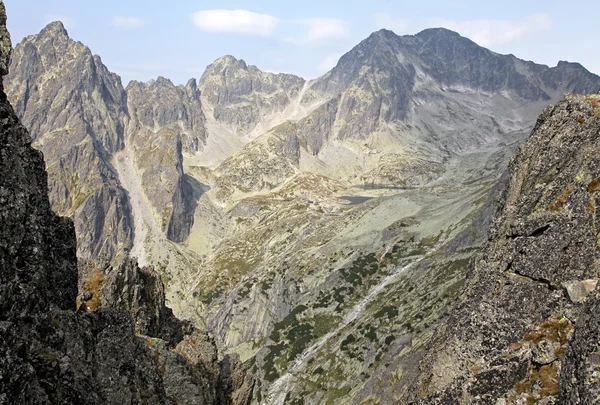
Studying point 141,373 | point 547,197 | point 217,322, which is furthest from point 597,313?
point 217,322

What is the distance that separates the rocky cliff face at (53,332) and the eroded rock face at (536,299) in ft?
52.1

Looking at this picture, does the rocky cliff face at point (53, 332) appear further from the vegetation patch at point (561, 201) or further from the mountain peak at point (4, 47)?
the vegetation patch at point (561, 201)

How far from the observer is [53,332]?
18203 mm

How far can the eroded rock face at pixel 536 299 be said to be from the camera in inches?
721

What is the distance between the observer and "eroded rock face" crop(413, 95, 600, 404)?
721 inches

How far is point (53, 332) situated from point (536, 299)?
2298 cm

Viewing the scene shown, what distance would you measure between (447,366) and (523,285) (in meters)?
5.98

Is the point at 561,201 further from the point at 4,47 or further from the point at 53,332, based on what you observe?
the point at 4,47

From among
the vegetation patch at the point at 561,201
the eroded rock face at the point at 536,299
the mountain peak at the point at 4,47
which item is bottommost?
the eroded rock face at the point at 536,299

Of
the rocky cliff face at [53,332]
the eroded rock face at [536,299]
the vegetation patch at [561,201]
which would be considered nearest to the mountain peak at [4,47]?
the rocky cliff face at [53,332]

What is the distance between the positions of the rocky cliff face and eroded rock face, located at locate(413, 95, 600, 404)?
1588 cm

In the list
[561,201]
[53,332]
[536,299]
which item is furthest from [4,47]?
[561,201]

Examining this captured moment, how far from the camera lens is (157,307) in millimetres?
45375

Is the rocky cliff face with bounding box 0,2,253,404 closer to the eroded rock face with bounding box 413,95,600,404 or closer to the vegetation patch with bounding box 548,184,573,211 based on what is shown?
the eroded rock face with bounding box 413,95,600,404
